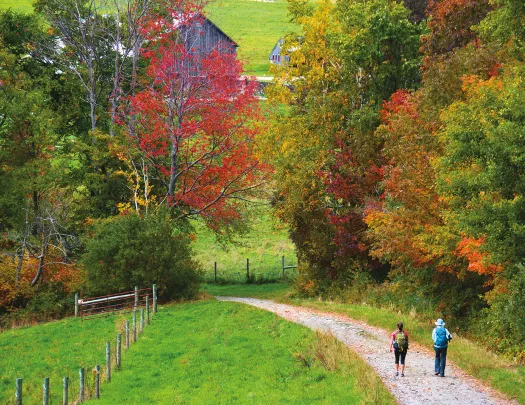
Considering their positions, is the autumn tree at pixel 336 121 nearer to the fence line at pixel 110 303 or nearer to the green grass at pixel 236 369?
the fence line at pixel 110 303

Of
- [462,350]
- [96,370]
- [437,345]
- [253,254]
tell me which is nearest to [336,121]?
[462,350]

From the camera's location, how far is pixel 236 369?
878 inches

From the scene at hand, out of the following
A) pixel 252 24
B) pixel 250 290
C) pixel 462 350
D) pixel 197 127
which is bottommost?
pixel 250 290

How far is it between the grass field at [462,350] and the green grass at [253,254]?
1374cm

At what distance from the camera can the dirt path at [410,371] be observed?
17.6 meters

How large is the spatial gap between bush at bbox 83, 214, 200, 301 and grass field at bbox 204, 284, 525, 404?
623 centimetres

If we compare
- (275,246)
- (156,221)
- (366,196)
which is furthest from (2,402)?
(275,246)

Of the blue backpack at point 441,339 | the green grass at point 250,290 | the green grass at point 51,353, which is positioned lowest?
the green grass at point 51,353

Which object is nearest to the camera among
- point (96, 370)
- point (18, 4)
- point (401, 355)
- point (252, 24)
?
point (401, 355)

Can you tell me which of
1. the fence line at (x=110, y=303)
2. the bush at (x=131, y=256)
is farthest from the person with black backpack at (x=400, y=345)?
the bush at (x=131, y=256)

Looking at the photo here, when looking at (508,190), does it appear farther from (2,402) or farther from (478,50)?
(2,402)

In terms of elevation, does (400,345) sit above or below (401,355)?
above

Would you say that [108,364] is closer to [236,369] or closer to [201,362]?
[201,362]

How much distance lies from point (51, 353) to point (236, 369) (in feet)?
27.7
